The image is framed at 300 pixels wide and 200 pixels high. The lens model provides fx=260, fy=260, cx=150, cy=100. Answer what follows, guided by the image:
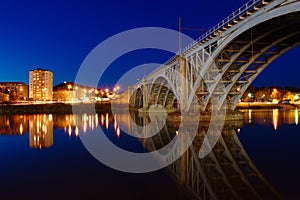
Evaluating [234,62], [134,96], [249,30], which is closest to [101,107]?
[134,96]

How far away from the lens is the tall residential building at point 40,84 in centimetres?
16688

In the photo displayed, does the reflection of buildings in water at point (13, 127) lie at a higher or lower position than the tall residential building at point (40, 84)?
lower

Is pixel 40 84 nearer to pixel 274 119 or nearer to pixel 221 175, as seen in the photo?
pixel 274 119

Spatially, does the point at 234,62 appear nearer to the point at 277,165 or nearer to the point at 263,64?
the point at 263,64

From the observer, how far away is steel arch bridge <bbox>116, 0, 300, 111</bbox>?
18.9 m

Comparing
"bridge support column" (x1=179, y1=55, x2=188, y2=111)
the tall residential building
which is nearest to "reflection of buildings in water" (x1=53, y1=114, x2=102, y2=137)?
"bridge support column" (x1=179, y1=55, x2=188, y2=111)

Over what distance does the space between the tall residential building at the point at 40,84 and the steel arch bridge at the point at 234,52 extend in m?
147

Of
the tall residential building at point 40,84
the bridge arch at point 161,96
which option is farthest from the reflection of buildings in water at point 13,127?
the tall residential building at point 40,84

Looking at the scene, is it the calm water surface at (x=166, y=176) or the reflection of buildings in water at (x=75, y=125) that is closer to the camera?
the calm water surface at (x=166, y=176)

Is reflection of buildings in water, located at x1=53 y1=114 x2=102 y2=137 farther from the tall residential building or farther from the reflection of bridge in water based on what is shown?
the tall residential building

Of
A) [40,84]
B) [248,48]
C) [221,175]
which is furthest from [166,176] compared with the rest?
[40,84]

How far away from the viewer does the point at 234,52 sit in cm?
2672

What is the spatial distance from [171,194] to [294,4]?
40.5 feet

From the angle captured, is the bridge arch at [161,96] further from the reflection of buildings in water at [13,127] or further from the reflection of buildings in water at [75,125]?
the reflection of buildings in water at [13,127]
